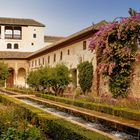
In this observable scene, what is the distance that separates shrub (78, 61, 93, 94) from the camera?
25203 millimetres

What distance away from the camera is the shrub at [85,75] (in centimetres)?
2520

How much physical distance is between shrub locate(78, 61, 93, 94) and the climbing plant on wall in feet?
18.6

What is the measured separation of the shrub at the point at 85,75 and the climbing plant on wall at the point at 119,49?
567cm


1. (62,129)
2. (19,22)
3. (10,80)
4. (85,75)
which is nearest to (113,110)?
(62,129)

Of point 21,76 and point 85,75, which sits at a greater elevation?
point 21,76

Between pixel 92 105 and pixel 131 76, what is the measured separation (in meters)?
3.66

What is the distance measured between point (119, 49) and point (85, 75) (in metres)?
7.50

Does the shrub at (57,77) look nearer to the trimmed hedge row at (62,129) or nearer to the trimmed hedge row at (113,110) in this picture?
the trimmed hedge row at (113,110)

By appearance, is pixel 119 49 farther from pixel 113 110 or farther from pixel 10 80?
pixel 10 80

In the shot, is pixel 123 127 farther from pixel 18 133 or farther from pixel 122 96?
pixel 122 96

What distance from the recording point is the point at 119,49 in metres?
18.4

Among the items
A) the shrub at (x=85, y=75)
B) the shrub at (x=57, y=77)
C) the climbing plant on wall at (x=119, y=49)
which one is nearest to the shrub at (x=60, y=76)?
the shrub at (x=57, y=77)

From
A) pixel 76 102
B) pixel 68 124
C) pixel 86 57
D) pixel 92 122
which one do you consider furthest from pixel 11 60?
pixel 68 124

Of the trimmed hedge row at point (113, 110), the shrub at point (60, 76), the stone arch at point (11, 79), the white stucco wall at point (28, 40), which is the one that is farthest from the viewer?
the white stucco wall at point (28, 40)
